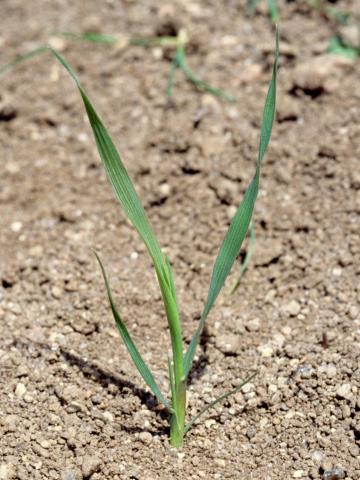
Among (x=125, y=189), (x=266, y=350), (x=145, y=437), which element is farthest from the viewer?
(x=266, y=350)

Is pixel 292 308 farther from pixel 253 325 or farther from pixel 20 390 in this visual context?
pixel 20 390

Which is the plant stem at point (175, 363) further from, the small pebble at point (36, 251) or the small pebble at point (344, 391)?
the small pebble at point (36, 251)

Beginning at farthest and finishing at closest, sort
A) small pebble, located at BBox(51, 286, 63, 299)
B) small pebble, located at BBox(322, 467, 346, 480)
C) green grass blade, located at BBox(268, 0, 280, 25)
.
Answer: green grass blade, located at BBox(268, 0, 280, 25)
small pebble, located at BBox(51, 286, 63, 299)
small pebble, located at BBox(322, 467, 346, 480)

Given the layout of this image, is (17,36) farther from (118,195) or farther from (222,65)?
(118,195)

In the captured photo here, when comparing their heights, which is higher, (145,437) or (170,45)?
(170,45)

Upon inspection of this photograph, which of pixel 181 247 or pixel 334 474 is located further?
pixel 181 247

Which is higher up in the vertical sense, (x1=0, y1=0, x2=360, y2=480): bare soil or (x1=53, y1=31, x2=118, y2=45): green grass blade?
(x1=53, y1=31, x2=118, y2=45): green grass blade

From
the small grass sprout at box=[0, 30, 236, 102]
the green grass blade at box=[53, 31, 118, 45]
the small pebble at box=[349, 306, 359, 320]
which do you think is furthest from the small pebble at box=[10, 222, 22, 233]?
the small pebble at box=[349, 306, 359, 320]

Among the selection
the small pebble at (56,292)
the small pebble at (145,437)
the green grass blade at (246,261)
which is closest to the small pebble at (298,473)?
the small pebble at (145,437)

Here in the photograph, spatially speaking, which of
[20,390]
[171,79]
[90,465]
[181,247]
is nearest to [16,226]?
[181,247]

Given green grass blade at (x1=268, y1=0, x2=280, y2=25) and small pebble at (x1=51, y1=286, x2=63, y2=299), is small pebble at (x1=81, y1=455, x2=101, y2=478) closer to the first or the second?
small pebble at (x1=51, y1=286, x2=63, y2=299)
